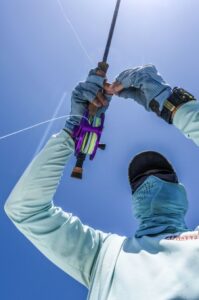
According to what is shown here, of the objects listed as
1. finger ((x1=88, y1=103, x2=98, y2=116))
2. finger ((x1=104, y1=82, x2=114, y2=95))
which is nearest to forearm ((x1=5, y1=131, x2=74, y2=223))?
finger ((x1=88, y1=103, x2=98, y2=116))

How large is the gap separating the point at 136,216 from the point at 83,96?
125 centimetres

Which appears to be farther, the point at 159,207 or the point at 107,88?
the point at 107,88

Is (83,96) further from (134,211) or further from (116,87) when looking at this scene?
(134,211)

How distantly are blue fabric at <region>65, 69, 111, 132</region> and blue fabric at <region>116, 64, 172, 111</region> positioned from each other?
200 mm

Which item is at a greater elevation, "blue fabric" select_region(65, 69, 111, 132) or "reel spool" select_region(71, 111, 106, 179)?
"blue fabric" select_region(65, 69, 111, 132)

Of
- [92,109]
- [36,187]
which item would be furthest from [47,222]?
[92,109]

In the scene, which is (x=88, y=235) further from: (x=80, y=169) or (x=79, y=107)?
(x=79, y=107)

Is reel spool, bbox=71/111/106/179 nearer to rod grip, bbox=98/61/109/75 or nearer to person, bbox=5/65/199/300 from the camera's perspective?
person, bbox=5/65/199/300

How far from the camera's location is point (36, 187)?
2629 mm

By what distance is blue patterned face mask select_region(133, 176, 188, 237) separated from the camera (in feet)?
9.47

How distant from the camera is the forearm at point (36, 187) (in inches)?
103

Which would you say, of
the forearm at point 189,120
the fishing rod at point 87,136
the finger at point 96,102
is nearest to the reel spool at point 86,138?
the fishing rod at point 87,136

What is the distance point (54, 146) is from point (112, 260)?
1.04 meters

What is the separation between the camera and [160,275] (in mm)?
2131
